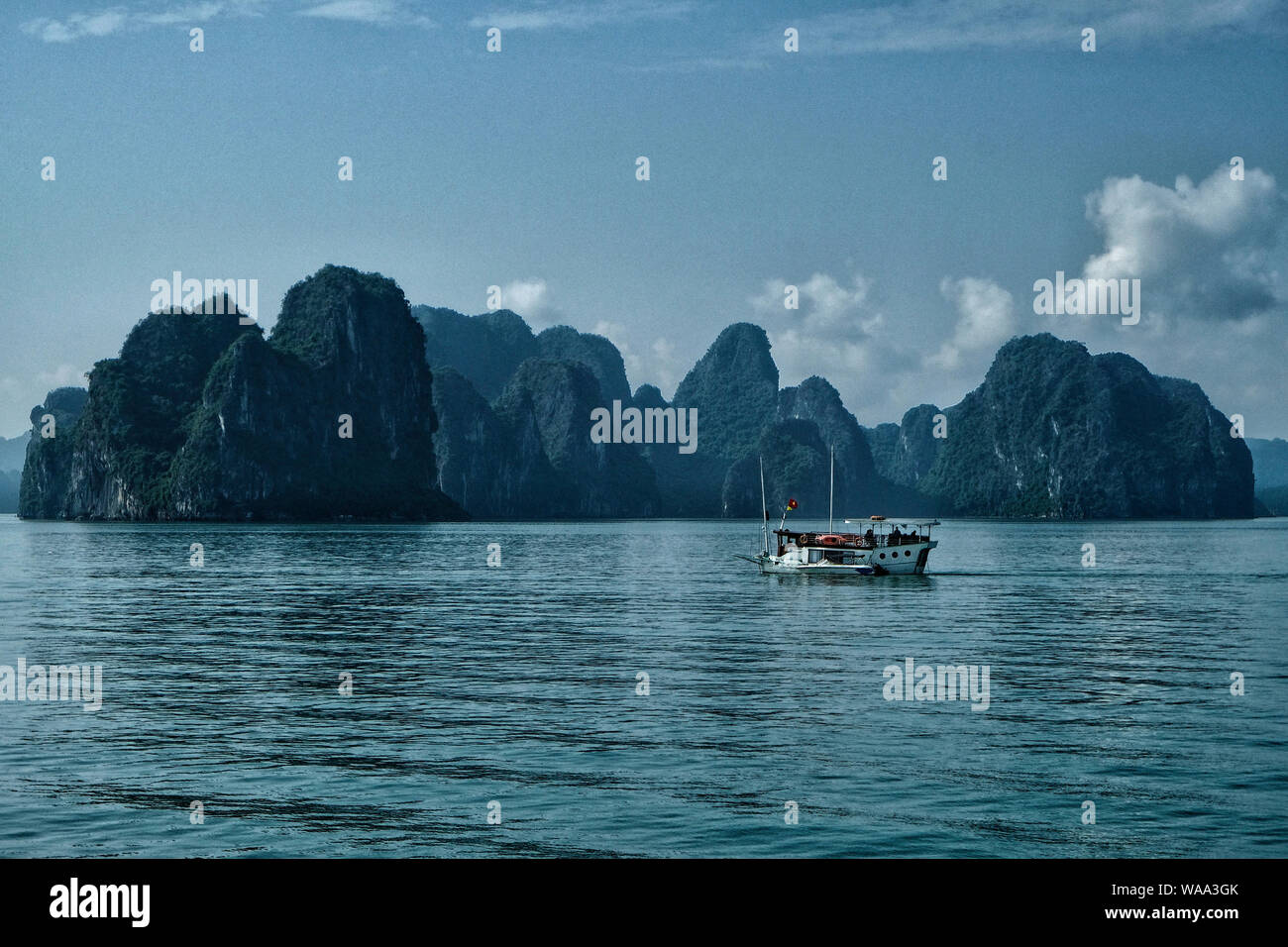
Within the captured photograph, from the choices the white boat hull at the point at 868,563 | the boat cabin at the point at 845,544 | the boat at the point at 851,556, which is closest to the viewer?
the white boat hull at the point at 868,563

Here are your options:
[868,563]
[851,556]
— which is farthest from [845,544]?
[868,563]

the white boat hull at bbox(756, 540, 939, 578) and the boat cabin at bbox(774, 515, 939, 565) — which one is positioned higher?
the boat cabin at bbox(774, 515, 939, 565)

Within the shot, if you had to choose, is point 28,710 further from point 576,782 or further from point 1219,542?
point 1219,542

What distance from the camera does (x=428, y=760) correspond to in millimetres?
20422

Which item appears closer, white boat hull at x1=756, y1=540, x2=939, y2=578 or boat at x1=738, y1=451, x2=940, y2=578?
white boat hull at x1=756, y1=540, x2=939, y2=578

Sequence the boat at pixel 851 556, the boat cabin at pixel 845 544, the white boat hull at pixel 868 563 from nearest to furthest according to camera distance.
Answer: the white boat hull at pixel 868 563 → the boat at pixel 851 556 → the boat cabin at pixel 845 544

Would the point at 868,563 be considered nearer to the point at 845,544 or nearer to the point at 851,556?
the point at 851,556

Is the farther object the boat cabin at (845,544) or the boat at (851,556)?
the boat cabin at (845,544)

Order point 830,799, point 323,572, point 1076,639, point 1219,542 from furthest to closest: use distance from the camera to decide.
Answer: point 1219,542, point 323,572, point 1076,639, point 830,799

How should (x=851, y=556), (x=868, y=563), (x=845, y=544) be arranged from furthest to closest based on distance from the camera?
(x=845, y=544) < (x=851, y=556) < (x=868, y=563)

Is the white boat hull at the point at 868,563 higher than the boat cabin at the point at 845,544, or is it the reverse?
the boat cabin at the point at 845,544
